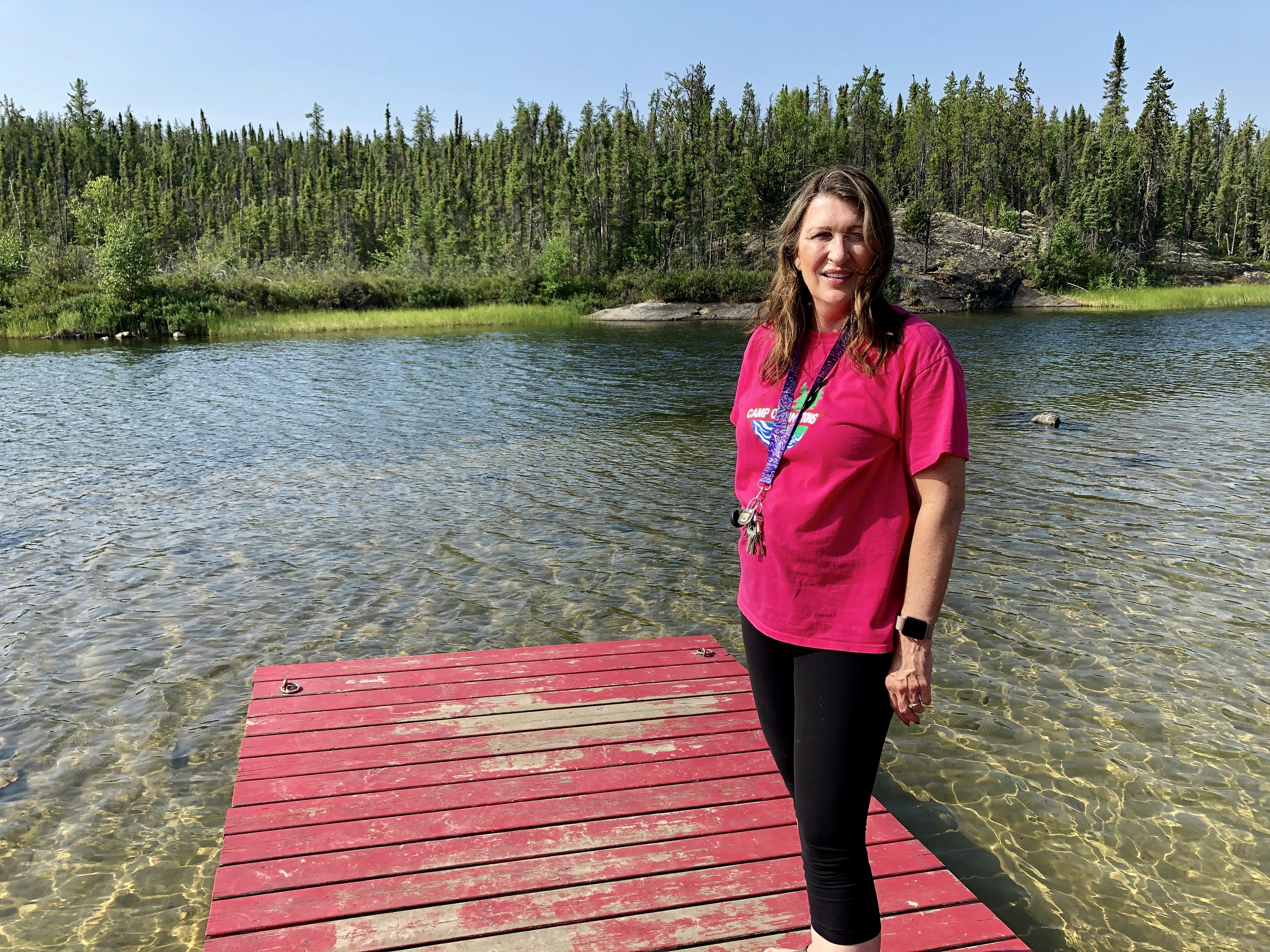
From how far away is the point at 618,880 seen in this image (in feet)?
10.3

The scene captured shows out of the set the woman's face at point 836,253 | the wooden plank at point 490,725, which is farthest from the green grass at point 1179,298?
the woman's face at point 836,253

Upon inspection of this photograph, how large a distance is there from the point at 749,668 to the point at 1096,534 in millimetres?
9020

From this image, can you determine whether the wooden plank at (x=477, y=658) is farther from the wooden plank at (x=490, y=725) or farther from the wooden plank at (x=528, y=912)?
the wooden plank at (x=528, y=912)

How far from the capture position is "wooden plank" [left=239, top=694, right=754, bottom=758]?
4215 mm

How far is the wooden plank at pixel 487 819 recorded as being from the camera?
11.0 feet

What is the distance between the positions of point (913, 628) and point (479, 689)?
3280 millimetres

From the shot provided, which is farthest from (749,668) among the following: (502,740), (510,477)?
(510,477)

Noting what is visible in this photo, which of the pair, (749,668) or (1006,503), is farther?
(1006,503)

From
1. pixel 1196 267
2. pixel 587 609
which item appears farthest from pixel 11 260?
pixel 1196 267

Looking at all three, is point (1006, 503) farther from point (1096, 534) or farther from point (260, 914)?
point (260, 914)

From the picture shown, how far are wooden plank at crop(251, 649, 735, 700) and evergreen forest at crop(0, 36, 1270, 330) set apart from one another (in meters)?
45.9

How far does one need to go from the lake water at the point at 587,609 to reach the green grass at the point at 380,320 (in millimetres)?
24956

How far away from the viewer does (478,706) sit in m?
4.64

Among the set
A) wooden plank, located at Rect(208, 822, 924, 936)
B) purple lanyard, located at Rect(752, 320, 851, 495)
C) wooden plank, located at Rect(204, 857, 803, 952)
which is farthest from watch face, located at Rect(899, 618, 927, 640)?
wooden plank, located at Rect(208, 822, 924, 936)
